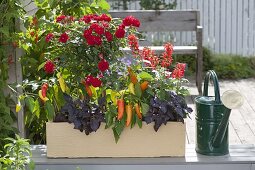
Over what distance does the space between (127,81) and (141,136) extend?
0.26 m

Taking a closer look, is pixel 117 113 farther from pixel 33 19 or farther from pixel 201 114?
pixel 33 19

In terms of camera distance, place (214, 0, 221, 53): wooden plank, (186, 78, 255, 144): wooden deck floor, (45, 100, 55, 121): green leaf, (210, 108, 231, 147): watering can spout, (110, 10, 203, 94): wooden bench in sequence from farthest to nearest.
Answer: (214, 0, 221, 53): wooden plank → (110, 10, 203, 94): wooden bench → (186, 78, 255, 144): wooden deck floor → (45, 100, 55, 121): green leaf → (210, 108, 231, 147): watering can spout

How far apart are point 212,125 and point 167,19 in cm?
560

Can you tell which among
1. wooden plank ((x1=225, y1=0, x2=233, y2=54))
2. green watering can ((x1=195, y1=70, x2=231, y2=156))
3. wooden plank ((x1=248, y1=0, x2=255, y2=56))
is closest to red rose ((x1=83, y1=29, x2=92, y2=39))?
green watering can ((x1=195, y1=70, x2=231, y2=156))

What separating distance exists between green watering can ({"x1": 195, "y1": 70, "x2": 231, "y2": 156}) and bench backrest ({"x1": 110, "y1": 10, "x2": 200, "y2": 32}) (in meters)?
5.41

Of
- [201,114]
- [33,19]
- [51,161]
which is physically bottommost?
[51,161]

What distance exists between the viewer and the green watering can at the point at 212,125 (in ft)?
9.98

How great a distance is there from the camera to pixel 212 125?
307 cm

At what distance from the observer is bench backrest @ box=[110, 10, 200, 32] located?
Result: 848 cm

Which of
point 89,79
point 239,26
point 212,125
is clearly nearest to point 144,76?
point 89,79

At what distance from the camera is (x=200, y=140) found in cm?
313

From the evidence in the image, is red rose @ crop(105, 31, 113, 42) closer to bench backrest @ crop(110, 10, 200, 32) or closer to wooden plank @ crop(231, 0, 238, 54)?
bench backrest @ crop(110, 10, 200, 32)

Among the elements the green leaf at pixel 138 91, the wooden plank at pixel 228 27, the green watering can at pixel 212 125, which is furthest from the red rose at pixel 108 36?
the wooden plank at pixel 228 27

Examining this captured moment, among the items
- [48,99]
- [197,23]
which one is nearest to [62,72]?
[48,99]
